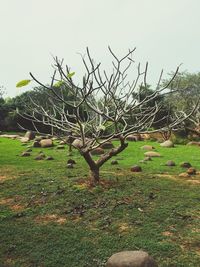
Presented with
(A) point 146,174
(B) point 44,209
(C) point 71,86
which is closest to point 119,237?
(B) point 44,209

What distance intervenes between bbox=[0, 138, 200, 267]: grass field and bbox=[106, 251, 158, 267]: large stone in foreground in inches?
10.5

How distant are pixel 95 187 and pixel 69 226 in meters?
1.64

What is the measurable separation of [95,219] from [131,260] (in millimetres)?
1679

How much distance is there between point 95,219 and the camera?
17.5ft

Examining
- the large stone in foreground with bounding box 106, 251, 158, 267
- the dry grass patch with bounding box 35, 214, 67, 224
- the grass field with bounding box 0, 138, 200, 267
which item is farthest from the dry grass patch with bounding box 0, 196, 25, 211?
the large stone in foreground with bounding box 106, 251, 158, 267

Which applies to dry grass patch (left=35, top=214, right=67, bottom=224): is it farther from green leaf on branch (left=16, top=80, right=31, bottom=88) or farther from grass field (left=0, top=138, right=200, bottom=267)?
green leaf on branch (left=16, top=80, right=31, bottom=88)

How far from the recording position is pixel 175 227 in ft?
16.3

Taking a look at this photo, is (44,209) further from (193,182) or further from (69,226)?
(193,182)

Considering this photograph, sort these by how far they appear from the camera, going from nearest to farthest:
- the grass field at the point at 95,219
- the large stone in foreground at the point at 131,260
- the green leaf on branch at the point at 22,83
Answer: the large stone in foreground at the point at 131,260, the green leaf on branch at the point at 22,83, the grass field at the point at 95,219

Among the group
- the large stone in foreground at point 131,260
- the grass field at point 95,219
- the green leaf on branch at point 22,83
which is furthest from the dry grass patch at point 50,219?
the green leaf on branch at point 22,83

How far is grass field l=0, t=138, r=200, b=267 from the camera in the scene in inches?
169

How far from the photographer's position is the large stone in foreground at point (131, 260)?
145 inches

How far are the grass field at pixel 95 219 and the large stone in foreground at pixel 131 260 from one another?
0.27m

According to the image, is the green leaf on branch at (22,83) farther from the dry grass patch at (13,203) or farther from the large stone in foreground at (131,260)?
the dry grass patch at (13,203)
